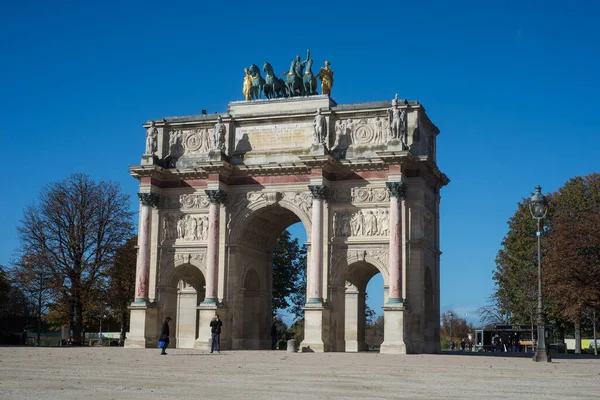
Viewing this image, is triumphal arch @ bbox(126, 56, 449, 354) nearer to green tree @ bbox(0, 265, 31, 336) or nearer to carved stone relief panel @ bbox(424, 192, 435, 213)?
carved stone relief panel @ bbox(424, 192, 435, 213)

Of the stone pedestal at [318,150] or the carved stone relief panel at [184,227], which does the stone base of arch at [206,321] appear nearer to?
the carved stone relief panel at [184,227]

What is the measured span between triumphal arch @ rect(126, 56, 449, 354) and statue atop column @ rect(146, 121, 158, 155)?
0.07m

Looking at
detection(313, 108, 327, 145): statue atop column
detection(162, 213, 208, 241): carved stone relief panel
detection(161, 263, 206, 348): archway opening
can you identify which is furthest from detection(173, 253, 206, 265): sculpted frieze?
detection(313, 108, 327, 145): statue atop column

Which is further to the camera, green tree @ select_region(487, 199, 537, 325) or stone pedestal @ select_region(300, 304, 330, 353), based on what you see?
green tree @ select_region(487, 199, 537, 325)

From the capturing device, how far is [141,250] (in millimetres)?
45125

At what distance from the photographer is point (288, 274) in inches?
2530

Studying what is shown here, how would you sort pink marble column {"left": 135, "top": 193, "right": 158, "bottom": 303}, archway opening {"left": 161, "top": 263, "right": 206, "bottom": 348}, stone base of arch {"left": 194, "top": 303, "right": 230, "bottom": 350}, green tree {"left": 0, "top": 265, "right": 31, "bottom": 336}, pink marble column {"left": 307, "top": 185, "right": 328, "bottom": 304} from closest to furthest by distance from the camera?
pink marble column {"left": 307, "top": 185, "right": 328, "bottom": 304}, stone base of arch {"left": 194, "top": 303, "right": 230, "bottom": 350}, pink marble column {"left": 135, "top": 193, "right": 158, "bottom": 303}, archway opening {"left": 161, "top": 263, "right": 206, "bottom": 348}, green tree {"left": 0, "top": 265, "right": 31, "bottom": 336}

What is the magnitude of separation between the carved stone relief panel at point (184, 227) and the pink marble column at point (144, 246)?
954 mm

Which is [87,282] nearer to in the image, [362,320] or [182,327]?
[182,327]

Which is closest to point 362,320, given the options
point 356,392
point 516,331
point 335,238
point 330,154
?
point 335,238

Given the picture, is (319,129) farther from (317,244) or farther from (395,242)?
(395,242)

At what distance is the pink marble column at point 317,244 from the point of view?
41.4 metres

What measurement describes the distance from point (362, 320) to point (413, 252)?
21.2 feet

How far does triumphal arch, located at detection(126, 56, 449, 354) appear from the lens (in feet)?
135
